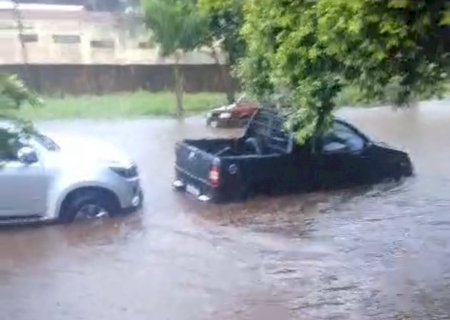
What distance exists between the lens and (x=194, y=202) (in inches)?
528

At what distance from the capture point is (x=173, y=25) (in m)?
15.6

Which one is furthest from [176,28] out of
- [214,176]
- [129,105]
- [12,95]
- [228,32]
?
[12,95]

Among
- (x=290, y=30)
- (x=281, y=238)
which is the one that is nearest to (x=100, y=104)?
(x=281, y=238)

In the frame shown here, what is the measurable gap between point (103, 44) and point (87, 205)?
4392 millimetres

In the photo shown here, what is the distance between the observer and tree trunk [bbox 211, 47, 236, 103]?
15.6 meters

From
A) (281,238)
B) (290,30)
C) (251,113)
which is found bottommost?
(281,238)

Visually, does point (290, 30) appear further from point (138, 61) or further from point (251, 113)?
point (138, 61)

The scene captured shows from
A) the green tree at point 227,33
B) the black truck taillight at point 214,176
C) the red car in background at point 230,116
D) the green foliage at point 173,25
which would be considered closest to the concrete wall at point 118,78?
the red car in background at point 230,116

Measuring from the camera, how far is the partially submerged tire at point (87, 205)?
38.7ft

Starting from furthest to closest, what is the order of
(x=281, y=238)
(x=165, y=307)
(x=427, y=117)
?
(x=427, y=117)
(x=281, y=238)
(x=165, y=307)

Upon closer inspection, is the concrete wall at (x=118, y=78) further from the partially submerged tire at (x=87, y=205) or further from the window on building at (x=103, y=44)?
the partially submerged tire at (x=87, y=205)

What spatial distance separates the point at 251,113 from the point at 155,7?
92.2 inches

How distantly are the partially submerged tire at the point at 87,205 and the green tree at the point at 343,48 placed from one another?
3491 millimetres

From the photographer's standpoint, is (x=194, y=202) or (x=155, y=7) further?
(x=155, y=7)
